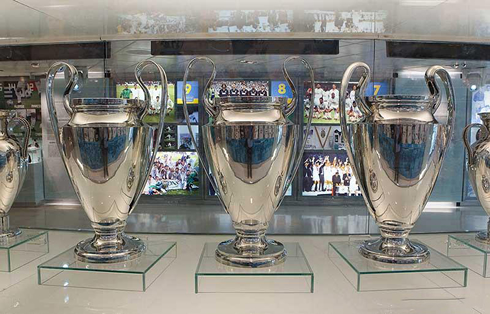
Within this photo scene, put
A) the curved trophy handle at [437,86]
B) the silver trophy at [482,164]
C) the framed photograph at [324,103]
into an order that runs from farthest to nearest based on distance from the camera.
Answer: the framed photograph at [324,103] < the silver trophy at [482,164] < the curved trophy handle at [437,86]

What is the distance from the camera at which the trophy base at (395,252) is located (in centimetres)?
101

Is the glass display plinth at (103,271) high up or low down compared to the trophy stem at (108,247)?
down

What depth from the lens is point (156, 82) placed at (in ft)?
5.15

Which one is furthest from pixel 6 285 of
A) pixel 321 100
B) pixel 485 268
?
pixel 485 268

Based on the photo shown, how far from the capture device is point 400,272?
0.96 meters

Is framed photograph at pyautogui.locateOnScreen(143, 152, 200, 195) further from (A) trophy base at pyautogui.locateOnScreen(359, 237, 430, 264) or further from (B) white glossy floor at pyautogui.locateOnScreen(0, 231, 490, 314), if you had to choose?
(A) trophy base at pyautogui.locateOnScreen(359, 237, 430, 264)

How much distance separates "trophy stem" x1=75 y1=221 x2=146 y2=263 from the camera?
1024mm

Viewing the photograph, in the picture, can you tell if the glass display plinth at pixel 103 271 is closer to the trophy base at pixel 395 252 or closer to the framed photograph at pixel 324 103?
the trophy base at pixel 395 252

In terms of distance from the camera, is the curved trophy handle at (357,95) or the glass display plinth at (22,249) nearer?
the curved trophy handle at (357,95)

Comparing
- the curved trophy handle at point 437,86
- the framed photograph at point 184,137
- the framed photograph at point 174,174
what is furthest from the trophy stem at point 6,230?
the curved trophy handle at point 437,86

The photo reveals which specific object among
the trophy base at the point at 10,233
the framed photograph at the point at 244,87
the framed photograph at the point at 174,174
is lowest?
the trophy base at the point at 10,233

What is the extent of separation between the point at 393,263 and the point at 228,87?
0.84 meters

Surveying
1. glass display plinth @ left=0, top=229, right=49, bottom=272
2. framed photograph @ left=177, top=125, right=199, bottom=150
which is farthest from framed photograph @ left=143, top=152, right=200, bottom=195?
glass display plinth @ left=0, top=229, right=49, bottom=272

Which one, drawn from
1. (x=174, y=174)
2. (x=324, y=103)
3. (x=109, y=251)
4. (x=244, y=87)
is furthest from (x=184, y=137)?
(x=109, y=251)
